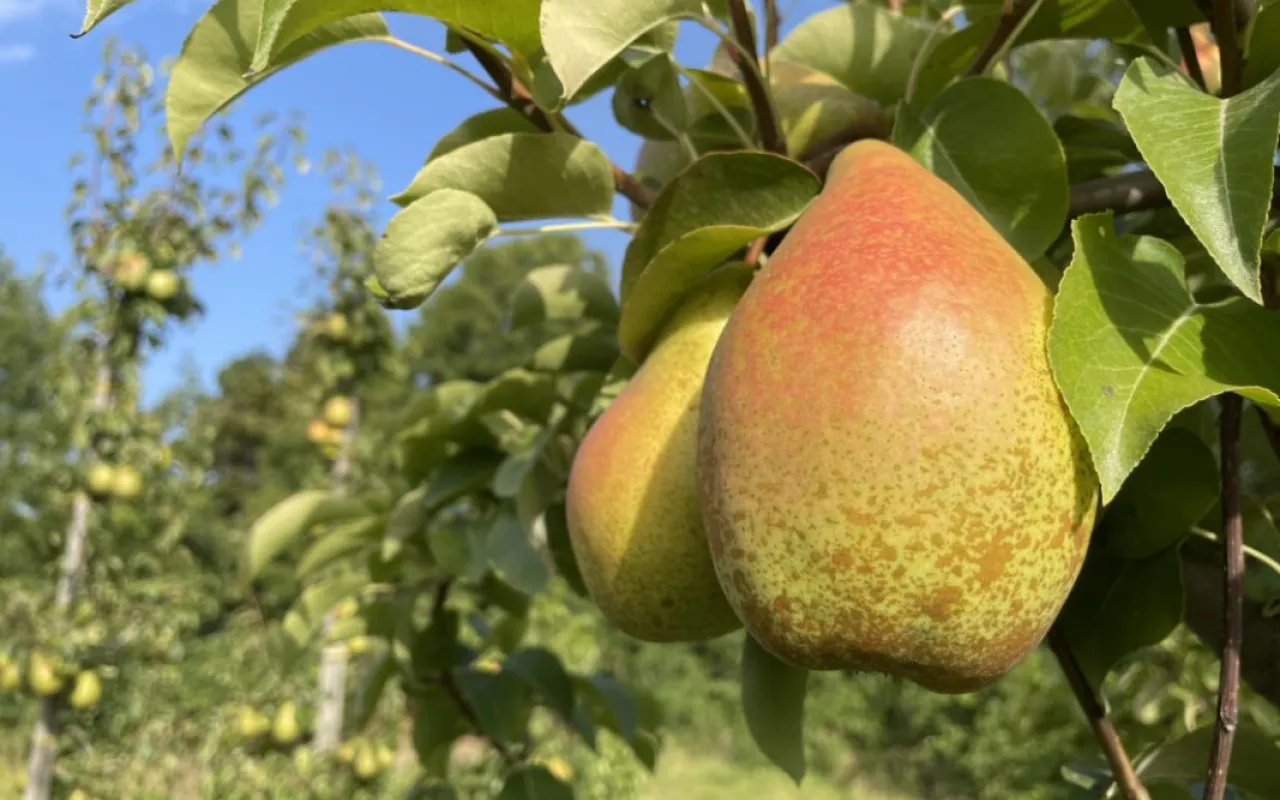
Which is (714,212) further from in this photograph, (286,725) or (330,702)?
(286,725)

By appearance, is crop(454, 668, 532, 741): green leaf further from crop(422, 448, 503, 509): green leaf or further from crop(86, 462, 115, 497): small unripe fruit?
crop(86, 462, 115, 497): small unripe fruit

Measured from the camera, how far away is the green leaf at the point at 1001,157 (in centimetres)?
58

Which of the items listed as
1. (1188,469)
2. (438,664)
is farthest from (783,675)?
(438,664)

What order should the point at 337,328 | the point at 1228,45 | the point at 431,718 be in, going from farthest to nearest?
the point at 337,328, the point at 431,718, the point at 1228,45

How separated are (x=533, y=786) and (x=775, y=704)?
0.80 metres

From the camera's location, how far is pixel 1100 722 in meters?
0.66

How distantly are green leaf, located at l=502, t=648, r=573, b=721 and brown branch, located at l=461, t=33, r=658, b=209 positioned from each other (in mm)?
880

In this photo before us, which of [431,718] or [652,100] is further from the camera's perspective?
[431,718]

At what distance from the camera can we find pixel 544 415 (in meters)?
1.16

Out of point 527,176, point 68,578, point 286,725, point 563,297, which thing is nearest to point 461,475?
point 563,297

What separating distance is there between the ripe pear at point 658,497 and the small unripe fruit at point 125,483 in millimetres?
2550

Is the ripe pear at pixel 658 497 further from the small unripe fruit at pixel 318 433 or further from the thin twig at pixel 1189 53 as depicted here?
the small unripe fruit at pixel 318 433

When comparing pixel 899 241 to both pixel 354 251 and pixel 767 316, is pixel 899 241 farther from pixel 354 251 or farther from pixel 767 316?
pixel 354 251

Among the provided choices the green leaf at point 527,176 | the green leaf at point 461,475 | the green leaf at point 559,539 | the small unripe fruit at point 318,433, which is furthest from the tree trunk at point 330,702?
the green leaf at point 527,176
